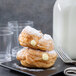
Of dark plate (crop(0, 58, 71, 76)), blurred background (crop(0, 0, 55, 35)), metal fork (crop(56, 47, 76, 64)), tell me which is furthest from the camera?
blurred background (crop(0, 0, 55, 35))

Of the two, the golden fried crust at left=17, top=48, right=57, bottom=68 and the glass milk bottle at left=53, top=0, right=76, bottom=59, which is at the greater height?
the glass milk bottle at left=53, top=0, right=76, bottom=59

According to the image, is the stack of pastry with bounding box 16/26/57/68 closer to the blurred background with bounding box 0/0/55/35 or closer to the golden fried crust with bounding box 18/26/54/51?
the golden fried crust with bounding box 18/26/54/51

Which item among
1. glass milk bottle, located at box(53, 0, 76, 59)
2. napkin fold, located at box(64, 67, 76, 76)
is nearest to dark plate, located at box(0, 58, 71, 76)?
napkin fold, located at box(64, 67, 76, 76)

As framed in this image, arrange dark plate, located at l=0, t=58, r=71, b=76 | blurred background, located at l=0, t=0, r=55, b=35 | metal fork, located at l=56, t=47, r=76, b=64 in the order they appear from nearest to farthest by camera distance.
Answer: dark plate, located at l=0, t=58, r=71, b=76 → metal fork, located at l=56, t=47, r=76, b=64 → blurred background, located at l=0, t=0, r=55, b=35

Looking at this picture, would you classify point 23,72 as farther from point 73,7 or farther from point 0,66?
point 73,7

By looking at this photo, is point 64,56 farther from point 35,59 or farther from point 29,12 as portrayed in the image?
point 29,12

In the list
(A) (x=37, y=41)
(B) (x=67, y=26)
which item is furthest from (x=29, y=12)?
(A) (x=37, y=41)
